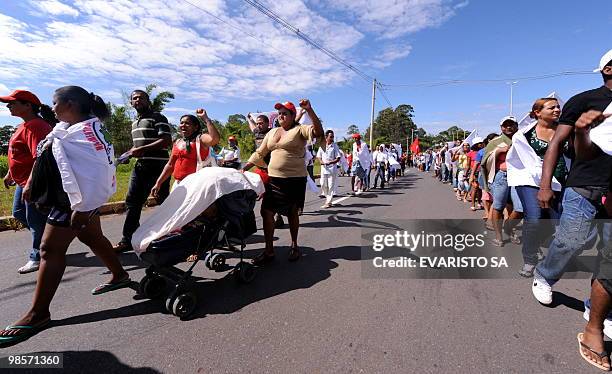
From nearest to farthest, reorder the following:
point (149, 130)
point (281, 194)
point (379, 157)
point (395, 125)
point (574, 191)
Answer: point (574, 191)
point (281, 194)
point (149, 130)
point (379, 157)
point (395, 125)

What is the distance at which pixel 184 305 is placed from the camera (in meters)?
2.50

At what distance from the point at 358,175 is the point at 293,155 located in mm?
7172

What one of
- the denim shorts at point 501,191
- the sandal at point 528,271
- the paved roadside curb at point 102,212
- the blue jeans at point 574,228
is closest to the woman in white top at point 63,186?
the paved roadside curb at point 102,212

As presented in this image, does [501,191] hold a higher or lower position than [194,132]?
lower

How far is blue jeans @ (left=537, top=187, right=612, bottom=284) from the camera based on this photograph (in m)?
2.18

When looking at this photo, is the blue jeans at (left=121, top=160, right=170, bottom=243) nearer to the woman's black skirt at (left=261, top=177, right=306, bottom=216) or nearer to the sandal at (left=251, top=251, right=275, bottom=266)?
the woman's black skirt at (left=261, top=177, right=306, bottom=216)

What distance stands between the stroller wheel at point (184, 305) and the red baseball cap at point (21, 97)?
8.40ft

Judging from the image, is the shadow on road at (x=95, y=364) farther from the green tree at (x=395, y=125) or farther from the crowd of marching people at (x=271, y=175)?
the green tree at (x=395, y=125)

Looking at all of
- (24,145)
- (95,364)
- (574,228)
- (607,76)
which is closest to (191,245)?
(95,364)

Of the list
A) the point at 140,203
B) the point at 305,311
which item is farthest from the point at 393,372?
the point at 140,203

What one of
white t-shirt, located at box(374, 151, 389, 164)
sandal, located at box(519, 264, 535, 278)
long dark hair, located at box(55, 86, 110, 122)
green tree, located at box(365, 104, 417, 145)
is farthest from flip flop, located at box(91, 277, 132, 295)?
green tree, located at box(365, 104, 417, 145)

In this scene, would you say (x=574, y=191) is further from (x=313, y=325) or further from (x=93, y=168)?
(x=93, y=168)

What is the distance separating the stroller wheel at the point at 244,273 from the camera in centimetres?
312

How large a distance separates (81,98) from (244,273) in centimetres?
200
